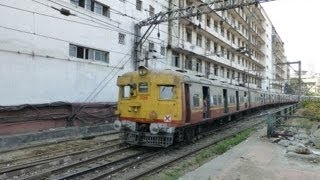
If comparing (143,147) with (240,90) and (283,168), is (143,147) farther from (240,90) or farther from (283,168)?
(240,90)

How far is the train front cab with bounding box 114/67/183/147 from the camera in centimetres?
1397

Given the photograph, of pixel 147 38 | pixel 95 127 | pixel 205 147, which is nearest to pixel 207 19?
pixel 147 38

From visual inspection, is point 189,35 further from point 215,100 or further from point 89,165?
point 89,165

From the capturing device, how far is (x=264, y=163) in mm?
11062

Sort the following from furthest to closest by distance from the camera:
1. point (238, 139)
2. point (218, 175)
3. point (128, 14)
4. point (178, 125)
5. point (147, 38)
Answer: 1. point (147, 38)
2. point (128, 14)
3. point (238, 139)
4. point (178, 125)
5. point (218, 175)

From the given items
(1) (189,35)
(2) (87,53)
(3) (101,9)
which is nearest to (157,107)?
(2) (87,53)

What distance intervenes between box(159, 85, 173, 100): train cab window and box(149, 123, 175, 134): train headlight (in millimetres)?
1069

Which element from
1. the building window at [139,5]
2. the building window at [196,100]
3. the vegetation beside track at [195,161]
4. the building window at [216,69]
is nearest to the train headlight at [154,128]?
the vegetation beside track at [195,161]

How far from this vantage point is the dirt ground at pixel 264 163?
31.3 feet

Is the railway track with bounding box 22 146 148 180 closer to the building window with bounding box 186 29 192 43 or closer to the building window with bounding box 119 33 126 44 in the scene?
the building window with bounding box 119 33 126 44

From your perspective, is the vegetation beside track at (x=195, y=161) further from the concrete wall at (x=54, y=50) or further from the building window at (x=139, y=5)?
the building window at (x=139, y=5)

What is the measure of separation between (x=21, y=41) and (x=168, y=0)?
17.0 meters

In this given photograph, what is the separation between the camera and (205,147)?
15.5 m

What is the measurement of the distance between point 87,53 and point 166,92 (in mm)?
9736
